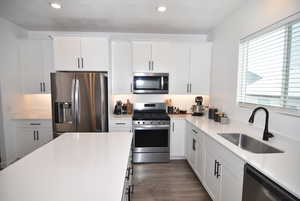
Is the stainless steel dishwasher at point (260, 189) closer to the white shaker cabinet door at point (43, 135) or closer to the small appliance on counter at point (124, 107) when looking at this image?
the small appliance on counter at point (124, 107)

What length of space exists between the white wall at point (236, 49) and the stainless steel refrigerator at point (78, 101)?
7.12 ft

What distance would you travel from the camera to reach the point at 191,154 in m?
2.78

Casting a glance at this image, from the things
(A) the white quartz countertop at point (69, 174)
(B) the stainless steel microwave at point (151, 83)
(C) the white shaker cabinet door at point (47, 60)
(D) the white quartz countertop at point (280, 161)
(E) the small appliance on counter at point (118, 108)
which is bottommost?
(A) the white quartz countertop at point (69, 174)

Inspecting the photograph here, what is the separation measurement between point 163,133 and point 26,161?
2.22 metres

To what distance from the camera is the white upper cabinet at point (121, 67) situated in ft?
10.6

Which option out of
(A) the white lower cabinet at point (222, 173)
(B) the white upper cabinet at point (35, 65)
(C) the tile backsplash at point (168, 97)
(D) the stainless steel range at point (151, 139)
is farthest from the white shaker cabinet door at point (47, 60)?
(A) the white lower cabinet at point (222, 173)

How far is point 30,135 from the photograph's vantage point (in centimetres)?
300

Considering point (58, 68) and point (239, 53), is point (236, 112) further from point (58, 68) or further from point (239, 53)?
point (58, 68)

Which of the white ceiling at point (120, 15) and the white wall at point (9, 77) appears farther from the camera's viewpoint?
the white wall at point (9, 77)

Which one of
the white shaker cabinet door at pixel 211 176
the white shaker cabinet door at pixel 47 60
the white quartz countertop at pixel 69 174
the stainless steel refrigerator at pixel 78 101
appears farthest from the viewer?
the white shaker cabinet door at pixel 47 60

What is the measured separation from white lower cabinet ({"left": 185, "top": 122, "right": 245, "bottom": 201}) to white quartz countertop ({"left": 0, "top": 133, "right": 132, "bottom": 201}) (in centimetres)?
101

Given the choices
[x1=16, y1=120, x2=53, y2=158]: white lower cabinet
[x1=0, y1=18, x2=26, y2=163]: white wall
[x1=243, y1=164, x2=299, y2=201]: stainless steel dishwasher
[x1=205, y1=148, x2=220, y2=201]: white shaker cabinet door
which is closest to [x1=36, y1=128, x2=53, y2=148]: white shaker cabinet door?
[x1=16, y1=120, x2=53, y2=158]: white lower cabinet

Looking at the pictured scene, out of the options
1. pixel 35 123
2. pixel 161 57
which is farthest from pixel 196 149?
pixel 35 123

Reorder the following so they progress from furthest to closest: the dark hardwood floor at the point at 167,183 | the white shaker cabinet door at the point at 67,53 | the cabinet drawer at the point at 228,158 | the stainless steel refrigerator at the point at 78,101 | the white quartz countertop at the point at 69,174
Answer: the white shaker cabinet door at the point at 67,53 → the stainless steel refrigerator at the point at 78,101 → the dark hardwood floor at the point at 167,183 → the cabinet drawer at the point at 228,158 → the white quartz countertop at the point at 69,174
